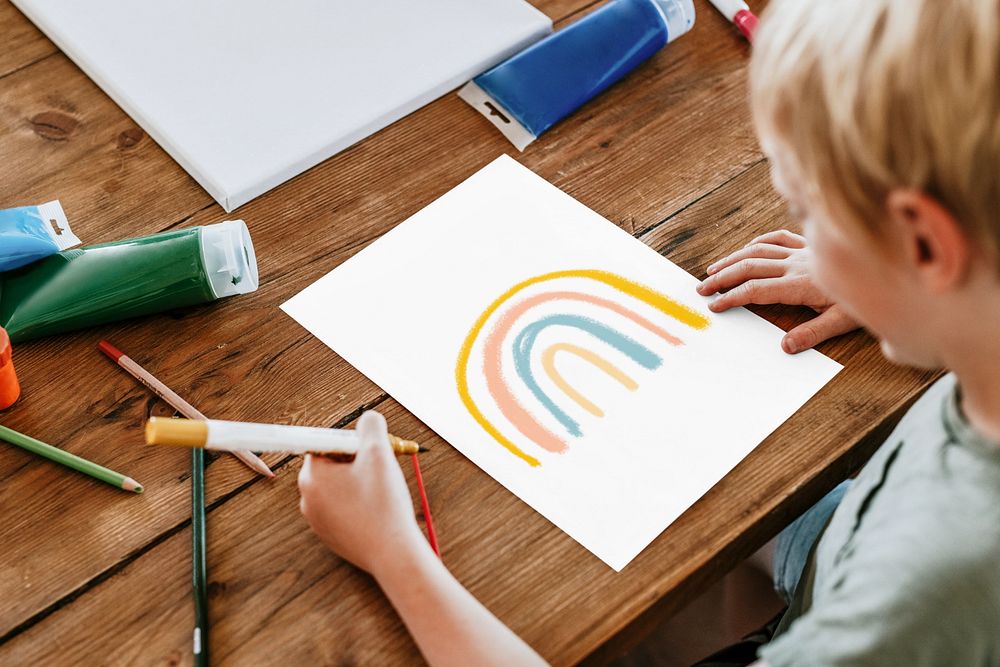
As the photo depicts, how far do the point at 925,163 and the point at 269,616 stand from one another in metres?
0.47

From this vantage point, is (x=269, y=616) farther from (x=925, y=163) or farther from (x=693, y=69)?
(x=693, y=69)

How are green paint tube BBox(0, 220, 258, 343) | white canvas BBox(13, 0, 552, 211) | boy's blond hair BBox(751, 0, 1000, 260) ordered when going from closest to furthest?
1. boy's blond hair BBox(751, 0, 1000, 260)
2. green paint tube BBox(0, 220, 258, 343)
3. white canvas BBox(13, 0, 552, 211)

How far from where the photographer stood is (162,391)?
29.3 inches

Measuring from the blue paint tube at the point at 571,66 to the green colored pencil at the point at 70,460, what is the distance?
0.47m

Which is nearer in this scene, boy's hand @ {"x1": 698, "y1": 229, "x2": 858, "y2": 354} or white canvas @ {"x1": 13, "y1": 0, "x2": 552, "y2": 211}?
boy's hand @ {"x1": 698, "y1": 229, "x2": 858, "y2": 354}

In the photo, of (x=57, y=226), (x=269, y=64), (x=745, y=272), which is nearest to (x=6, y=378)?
(x=57, y=226)

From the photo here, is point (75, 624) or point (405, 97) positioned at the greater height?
point (405, 97)

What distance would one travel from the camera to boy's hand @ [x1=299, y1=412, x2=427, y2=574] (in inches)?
25.4

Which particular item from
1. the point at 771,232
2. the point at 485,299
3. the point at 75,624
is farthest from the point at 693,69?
the point at 75,624

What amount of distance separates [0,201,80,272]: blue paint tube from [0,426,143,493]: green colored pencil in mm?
147

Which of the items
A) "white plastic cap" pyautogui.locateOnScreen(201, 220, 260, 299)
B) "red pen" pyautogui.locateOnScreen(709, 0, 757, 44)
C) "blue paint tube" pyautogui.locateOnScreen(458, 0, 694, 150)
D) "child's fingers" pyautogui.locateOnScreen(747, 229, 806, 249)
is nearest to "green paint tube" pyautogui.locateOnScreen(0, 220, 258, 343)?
"white plastic cap" pyautogui.locateOnScreen(201, 220, 260, 299)

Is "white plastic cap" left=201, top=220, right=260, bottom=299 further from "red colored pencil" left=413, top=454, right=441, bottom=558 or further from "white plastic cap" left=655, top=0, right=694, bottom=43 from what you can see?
"white plastic cap" left=655, top=0, right=694, bottom=43

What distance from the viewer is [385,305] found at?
31.9 inches

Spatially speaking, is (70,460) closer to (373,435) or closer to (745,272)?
(373,435)
